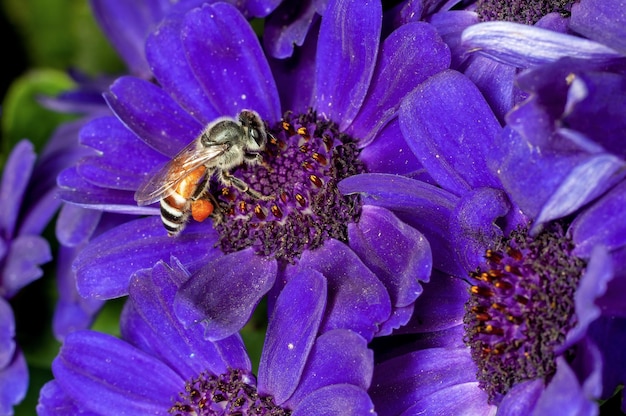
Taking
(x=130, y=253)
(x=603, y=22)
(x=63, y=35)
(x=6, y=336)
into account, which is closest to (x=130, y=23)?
(x=63, y=35)

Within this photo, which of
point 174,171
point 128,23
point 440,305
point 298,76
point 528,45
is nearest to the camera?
point 528,45

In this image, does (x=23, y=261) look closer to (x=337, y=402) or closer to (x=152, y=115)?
(x=152, y=115)

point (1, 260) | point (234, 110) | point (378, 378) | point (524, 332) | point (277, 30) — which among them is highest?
point (277, 30)

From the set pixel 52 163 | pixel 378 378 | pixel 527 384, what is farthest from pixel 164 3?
pixel 527 384

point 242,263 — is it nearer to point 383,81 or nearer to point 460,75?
point 383,81

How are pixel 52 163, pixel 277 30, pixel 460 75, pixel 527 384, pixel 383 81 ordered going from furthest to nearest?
pixel 52 163 → pixel 277 30 → pixel 383 81 → pixel 460 75 → pixel 527 384

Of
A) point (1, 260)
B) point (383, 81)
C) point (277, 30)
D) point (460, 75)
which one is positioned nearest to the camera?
point (460, 75)

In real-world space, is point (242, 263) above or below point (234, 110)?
below

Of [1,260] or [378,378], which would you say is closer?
[378,378]
